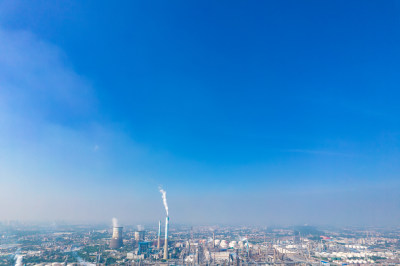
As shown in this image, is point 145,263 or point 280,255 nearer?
point 145,263

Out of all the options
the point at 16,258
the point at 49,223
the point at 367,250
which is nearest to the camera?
the point at 16,258

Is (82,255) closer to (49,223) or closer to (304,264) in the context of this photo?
(304,264)

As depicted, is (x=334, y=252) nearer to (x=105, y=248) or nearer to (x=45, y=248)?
(x=105, y=248)

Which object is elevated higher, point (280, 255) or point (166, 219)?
point (166, 219)

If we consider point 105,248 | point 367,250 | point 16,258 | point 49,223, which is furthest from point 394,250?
point 49,223

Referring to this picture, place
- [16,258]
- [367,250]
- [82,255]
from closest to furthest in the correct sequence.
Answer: [16,258], [82,255], [367,250]

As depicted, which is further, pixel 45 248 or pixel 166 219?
pixel 166 219

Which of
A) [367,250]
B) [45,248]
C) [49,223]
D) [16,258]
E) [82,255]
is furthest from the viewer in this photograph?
[49,223]

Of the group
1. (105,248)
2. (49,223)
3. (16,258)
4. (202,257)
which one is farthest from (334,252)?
(49,223)

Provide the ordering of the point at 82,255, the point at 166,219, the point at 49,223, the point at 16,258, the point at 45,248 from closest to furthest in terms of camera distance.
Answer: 1. the point at 16,258
2. the point at 82,255
3. the point at 45,248
4. the point at 166,219
5. the point at 49,223
